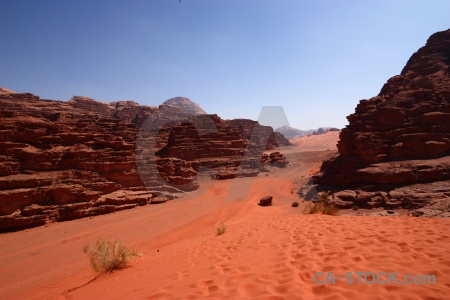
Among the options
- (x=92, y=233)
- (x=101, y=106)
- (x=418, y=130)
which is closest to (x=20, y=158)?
(x=92, y=233)

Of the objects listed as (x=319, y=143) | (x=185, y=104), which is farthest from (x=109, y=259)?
(x=185, y=104)

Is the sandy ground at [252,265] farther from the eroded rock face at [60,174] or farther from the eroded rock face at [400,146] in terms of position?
the eroded rock face at [400,146]

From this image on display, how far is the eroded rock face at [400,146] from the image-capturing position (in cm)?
1340

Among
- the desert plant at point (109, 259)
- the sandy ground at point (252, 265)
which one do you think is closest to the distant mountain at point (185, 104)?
the sandy ground at point (252, 265)

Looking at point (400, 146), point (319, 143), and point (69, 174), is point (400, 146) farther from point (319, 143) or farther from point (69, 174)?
point (319, 143)

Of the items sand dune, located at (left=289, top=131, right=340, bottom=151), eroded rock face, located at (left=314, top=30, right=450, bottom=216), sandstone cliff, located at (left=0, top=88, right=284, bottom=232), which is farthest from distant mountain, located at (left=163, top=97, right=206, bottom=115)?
eroded rock face, located at (left=314, top=30, right=450, bottom=216)

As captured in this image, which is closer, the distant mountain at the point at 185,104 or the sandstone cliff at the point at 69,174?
the sandstone cliff at the point at 69,174

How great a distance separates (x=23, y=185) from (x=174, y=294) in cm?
1237

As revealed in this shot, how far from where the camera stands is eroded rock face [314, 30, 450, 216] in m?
13.4

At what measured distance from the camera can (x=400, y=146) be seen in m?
15.5

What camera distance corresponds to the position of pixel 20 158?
12859mm

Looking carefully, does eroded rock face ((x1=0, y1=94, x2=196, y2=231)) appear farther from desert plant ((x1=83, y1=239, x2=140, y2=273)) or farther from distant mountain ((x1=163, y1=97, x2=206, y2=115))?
distant mountain ((x1=163, y1=97, x2=206, y2=115))

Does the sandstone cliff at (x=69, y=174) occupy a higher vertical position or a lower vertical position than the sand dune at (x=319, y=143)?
lower

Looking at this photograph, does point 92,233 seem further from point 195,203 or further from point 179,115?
point 179,115
